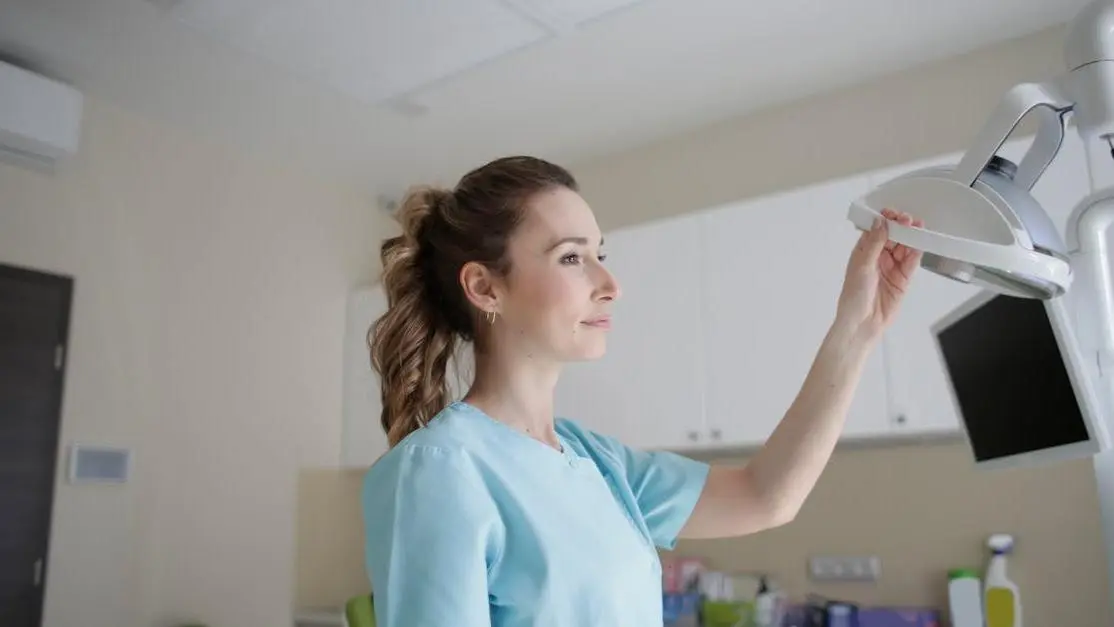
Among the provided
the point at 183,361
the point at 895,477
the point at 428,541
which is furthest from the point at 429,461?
the point at 183,361

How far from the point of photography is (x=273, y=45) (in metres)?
2.66

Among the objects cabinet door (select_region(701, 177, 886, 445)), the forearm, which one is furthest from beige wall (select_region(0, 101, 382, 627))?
the forearm

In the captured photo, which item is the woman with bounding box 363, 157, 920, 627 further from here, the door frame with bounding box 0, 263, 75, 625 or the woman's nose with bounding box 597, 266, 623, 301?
the door frame with bounding box 0, 263, 75, 625

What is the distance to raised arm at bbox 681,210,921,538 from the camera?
1174mm

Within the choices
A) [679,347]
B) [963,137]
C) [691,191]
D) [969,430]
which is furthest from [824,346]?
[691,191]

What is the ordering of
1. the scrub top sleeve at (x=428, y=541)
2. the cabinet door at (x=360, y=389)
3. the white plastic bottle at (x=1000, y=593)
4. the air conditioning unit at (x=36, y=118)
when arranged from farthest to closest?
the cabinet door at (x=360, y=389), the air conditioning unit at (x=36, y=118), the white plastic bottle at (x=1000, y=593), the scrub top sleeve at (x=428, y=541)

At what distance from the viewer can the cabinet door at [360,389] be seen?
360 cm

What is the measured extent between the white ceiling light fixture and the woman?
61 mm

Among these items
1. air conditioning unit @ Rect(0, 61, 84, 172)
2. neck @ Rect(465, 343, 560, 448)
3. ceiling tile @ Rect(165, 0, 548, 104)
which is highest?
ceiling tile @ Rect(165, 0, 548, 104)

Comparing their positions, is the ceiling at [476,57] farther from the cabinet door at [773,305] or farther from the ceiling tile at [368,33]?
the cabinet door at [773,305]

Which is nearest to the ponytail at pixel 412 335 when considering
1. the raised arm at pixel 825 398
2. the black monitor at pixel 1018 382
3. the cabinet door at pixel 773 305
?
the raised arm at pixel 825 398

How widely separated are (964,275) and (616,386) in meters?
1.94

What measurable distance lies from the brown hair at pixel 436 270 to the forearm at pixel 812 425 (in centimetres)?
41

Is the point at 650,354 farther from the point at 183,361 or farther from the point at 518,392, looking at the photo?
the point at 518,392
